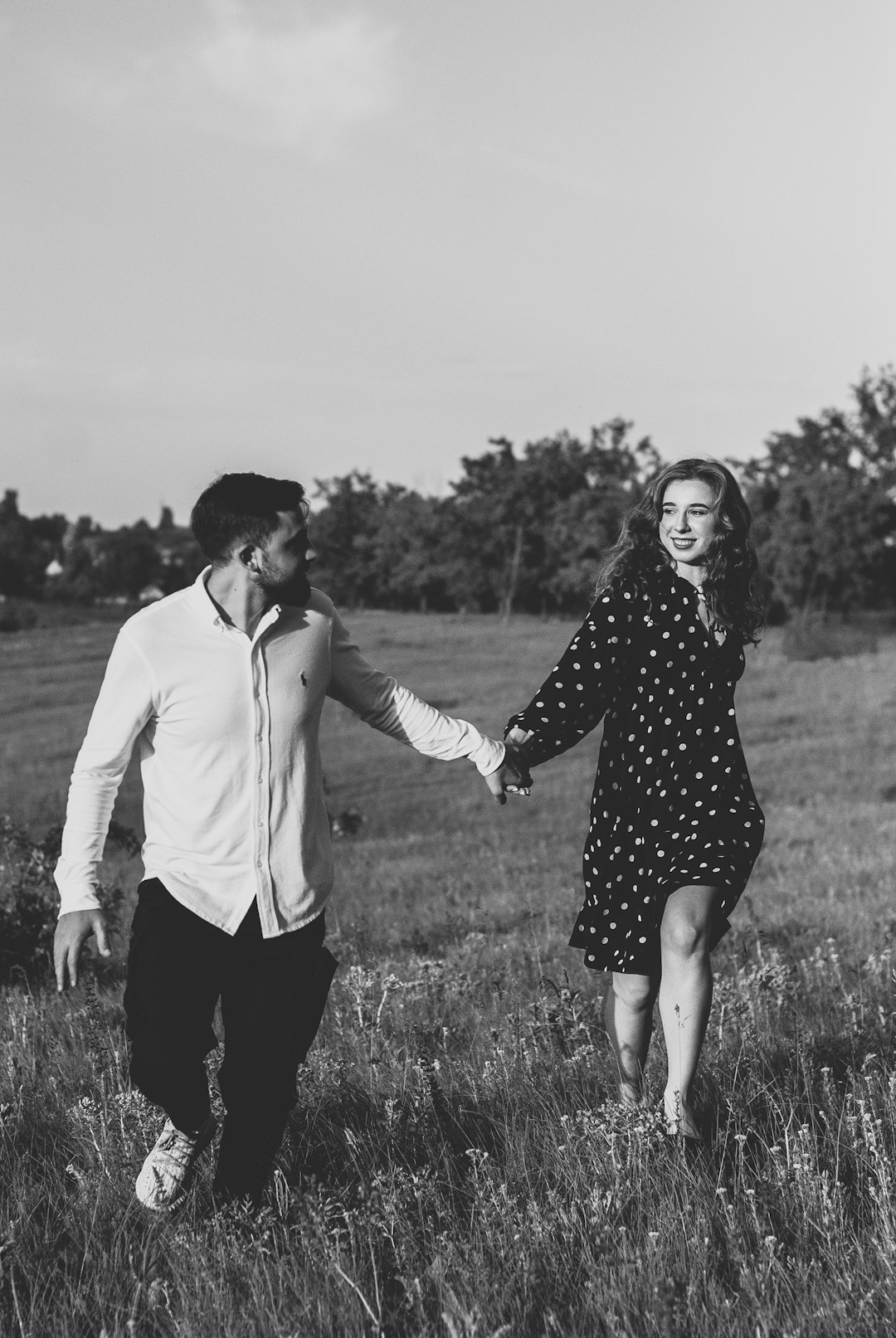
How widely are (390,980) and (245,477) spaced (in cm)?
241

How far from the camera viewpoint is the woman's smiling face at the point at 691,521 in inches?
187

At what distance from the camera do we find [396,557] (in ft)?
305

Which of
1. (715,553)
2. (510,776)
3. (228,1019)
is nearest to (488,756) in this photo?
(510,776)

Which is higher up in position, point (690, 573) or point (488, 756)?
point (690, 573)

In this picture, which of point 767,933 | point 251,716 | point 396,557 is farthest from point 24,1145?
point 396,557

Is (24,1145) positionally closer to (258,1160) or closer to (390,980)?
(258,1160)

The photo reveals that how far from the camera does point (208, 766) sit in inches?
144

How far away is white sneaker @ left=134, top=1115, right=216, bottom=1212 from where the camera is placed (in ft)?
11.8

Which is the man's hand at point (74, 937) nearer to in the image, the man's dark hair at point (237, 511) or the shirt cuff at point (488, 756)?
the man's dark hair at point (237, 511)

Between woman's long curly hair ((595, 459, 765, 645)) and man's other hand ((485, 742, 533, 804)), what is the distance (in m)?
0.68

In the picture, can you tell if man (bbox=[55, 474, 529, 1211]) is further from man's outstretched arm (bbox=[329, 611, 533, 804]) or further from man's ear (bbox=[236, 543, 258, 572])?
man's outstretched arm (bbox=[329, 611, 533, 804])

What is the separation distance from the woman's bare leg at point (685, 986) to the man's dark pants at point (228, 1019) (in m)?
1.11

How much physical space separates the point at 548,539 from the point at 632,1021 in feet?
247

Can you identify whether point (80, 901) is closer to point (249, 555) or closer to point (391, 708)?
point (249, 555)
